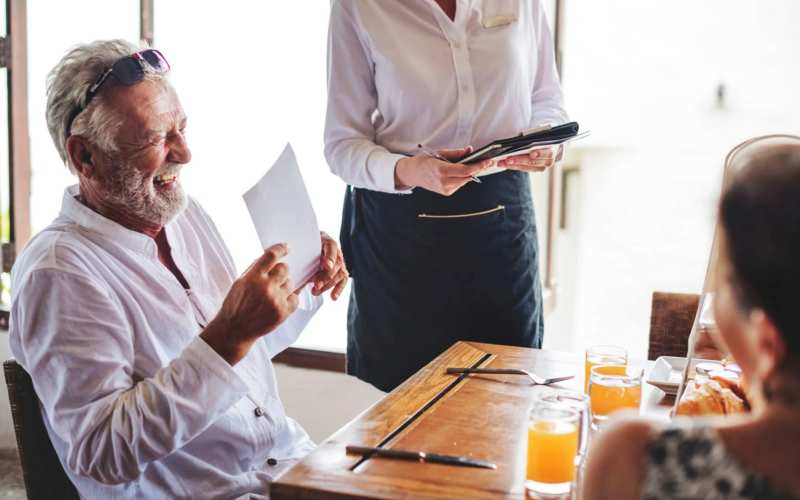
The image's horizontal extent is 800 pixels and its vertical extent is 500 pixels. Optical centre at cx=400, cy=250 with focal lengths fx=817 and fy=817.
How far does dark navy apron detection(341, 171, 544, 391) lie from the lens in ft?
6.22

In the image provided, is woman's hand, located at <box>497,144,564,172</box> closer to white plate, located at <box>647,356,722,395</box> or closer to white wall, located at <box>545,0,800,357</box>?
white plate, located at <box>647,356,722,395</box>

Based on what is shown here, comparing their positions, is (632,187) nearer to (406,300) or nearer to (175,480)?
(406,300)

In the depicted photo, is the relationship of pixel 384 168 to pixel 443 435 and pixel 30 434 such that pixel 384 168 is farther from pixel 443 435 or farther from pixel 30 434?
pixel 30 434

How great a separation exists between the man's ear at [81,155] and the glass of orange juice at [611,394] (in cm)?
98

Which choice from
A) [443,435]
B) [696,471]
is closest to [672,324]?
[443,435]

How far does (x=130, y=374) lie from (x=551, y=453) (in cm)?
73

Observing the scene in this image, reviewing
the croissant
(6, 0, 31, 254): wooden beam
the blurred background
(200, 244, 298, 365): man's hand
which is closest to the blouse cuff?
(200, 244, 298, 365): man's hand

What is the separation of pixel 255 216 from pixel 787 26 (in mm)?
5094

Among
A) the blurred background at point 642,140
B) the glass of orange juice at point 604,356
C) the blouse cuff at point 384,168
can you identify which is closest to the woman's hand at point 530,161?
the blouse cuff at point 384,168

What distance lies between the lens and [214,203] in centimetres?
325

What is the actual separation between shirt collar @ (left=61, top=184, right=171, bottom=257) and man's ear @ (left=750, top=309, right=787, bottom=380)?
1.15 metres

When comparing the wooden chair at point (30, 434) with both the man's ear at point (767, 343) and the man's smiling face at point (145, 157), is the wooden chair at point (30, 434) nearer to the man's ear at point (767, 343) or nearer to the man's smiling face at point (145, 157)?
the man's smiling face at point (145, 157)

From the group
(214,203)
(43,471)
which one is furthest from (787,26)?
(43,471)

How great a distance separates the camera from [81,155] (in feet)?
4.96
